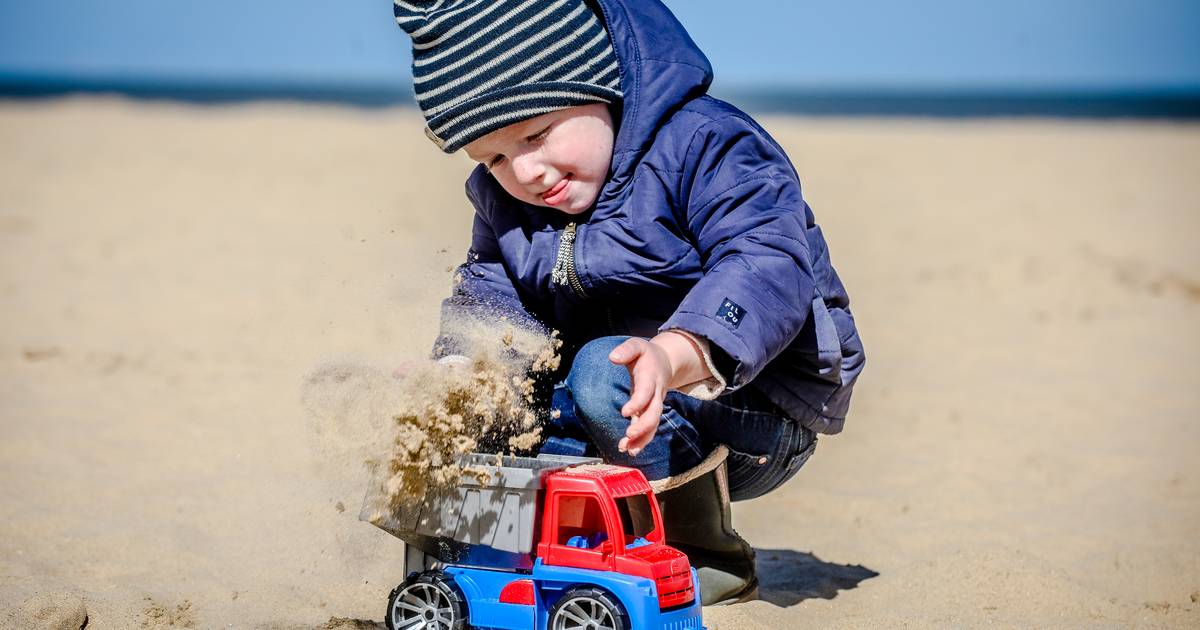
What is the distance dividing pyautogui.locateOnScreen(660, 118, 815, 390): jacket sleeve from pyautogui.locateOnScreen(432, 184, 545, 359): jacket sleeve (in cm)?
44

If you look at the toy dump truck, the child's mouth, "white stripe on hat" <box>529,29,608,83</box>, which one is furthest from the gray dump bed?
"white stripe on hat" <box>529,29,608,83</box>

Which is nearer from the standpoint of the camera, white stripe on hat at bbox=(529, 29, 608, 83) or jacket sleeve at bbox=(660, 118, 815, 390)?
jacket sleeve at bbox=(660, 118, 815, 390)

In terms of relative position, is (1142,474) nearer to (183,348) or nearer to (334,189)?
(183,348)

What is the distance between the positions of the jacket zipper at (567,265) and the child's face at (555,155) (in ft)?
0.19

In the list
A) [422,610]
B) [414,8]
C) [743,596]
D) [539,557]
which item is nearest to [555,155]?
[414,8]

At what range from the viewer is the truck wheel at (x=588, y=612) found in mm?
1869

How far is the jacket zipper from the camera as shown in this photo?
2312 mm

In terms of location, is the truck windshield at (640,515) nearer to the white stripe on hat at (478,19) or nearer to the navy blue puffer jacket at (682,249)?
the navy blue puffer jacket at (682,249)

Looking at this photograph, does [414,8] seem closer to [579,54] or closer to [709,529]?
[579,54]

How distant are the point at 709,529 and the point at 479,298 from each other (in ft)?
2.19

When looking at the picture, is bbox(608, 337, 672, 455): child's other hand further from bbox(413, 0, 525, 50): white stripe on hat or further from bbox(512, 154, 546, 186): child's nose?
bbox(413, 0, 525, 50): white stripe on hat

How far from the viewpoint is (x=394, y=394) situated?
2.14m

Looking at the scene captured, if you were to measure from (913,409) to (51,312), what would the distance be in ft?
13.3

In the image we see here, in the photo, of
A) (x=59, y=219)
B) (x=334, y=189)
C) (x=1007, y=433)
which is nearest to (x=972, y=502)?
(x=1007, y=433)
